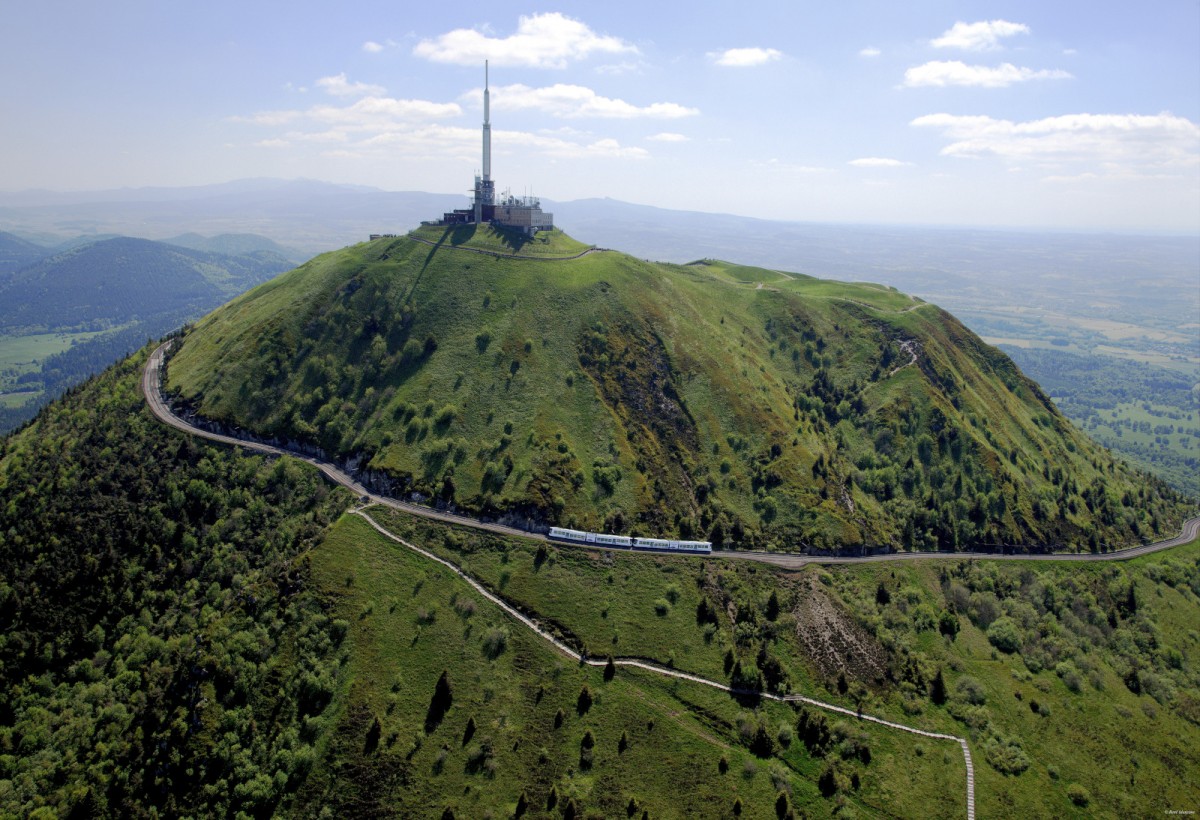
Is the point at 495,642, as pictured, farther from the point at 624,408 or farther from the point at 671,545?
the point at 624,408

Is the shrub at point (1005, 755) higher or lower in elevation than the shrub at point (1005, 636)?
lower

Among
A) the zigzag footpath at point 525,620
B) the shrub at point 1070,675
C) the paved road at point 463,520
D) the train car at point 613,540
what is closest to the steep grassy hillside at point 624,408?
the paved road at point 463,520

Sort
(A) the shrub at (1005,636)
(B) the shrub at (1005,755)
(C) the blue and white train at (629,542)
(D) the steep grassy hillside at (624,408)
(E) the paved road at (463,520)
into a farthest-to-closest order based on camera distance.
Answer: (D) the steep grassy hillside at (624,408), (A) the shrub at (1005,636), (E) the paved road at (463,520), (C) the blue and white train at (629,542), (B) the shrub at (1005,755)

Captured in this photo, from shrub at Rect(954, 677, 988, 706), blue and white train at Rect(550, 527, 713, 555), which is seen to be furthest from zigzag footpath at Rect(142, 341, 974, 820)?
shrub at Rect(954, 677, 988, 706)

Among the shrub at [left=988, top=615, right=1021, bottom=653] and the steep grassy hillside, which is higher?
the steep grassy hillside

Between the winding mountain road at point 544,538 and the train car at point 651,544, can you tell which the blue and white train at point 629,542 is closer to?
the train car at point 651,544

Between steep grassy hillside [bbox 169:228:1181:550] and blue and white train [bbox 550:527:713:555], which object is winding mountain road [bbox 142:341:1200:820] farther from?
steep grassy hillside [bbox 169:228:1181:550]

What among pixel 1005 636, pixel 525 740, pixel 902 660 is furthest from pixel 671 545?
pixel 1005 636
